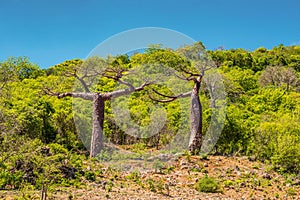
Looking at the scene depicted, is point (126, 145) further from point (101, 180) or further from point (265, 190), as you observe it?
point (265, 190)

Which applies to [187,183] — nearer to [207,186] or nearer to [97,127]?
[207,186]

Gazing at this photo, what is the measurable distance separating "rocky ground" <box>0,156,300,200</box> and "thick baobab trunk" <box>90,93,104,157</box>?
5.13ft

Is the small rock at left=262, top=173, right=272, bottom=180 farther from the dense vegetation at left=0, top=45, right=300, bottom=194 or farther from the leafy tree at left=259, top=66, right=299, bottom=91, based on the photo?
the leafy tree at left=259, top=66, right=299, bottom=91

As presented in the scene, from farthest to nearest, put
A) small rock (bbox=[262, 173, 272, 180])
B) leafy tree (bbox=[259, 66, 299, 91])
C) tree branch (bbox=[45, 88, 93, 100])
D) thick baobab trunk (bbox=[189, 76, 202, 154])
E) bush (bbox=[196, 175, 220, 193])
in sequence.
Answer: leafy tree (bbox=[259, 66, 299, 91]), tree branch (bbox=[45, 88, 93, 100]), thick baobab trunk (bbox=[189, 76, 202, 154]), small rock (bbox=[262, 173, 272, 180]), bush (bbox=[196, 175, 220, 193])

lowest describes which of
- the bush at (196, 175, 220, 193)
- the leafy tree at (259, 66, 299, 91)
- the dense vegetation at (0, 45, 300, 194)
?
the bush at (196, 175, 220, 193)

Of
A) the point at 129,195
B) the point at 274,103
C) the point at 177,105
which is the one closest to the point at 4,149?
the point at 129,195

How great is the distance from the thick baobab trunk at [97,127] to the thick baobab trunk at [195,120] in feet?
9.85

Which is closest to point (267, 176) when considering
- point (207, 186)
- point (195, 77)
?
point (207, 186)

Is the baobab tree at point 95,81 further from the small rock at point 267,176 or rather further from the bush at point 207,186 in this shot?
the small rock at point 267,176

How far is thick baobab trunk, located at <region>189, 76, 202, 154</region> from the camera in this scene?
12.1m

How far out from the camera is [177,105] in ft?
51.7

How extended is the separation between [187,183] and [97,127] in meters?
4.00

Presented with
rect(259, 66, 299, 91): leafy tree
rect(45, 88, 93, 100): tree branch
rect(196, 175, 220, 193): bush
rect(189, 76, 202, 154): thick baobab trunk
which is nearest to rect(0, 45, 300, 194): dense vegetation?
rect(45, 88, 93, 100): tree branch

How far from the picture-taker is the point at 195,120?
1216 centimetres
